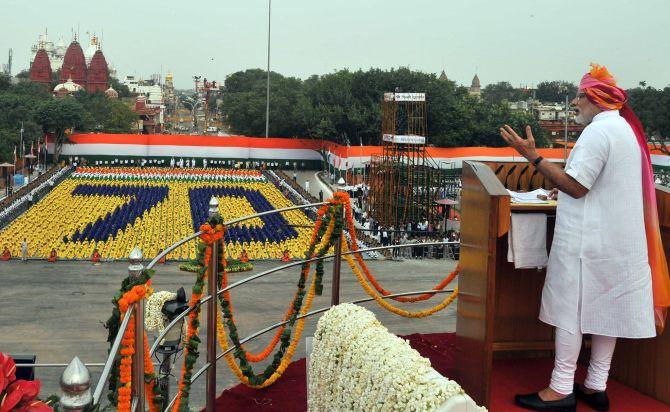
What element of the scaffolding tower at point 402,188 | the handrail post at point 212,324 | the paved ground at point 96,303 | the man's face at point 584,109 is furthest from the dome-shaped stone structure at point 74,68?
the man's face at point 584,109

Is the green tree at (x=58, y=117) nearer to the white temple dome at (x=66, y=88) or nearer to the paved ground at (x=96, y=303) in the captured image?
the paved ground at (x=96, y=303)

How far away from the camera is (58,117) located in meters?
44.4

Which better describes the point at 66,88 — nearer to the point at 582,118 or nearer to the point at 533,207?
the point at 533,207

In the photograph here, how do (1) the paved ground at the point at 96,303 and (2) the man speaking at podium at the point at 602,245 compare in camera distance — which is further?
(1) the paved ground at the point at 96,303

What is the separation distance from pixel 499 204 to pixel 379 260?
1681cm

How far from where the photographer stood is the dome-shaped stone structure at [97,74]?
94.1m

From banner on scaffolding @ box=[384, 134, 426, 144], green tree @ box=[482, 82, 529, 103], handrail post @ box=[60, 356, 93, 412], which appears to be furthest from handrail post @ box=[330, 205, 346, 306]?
green tree @ box=[482, 82, 529, 103]

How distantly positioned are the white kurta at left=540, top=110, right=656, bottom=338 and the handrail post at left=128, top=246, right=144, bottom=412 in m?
1.92

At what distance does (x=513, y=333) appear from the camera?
14.9ft

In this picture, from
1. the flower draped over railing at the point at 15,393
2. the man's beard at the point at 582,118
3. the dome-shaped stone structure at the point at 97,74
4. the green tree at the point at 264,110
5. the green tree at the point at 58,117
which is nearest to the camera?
the flower draped over railing at the point at 15,393

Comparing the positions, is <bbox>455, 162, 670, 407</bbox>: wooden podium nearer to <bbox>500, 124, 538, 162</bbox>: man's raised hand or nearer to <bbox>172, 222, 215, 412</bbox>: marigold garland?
<bbox>500, 124, 538, 162</bbox>: man's raised hand

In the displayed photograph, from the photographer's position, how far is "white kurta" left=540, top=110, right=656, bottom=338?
142 inches

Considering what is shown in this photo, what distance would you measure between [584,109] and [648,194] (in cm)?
50

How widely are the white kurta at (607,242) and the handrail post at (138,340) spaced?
1924 mm
